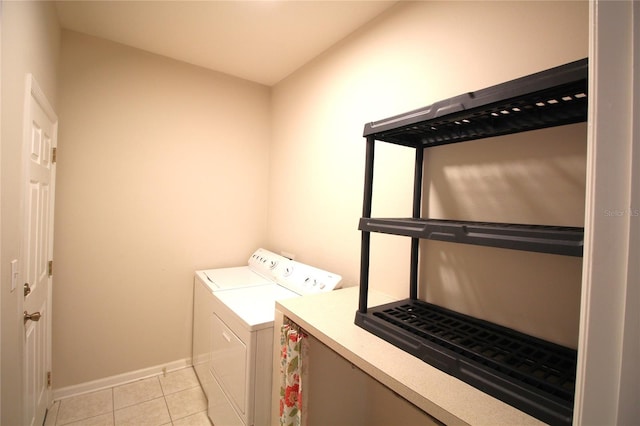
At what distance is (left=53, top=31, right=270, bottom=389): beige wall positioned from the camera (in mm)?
2059

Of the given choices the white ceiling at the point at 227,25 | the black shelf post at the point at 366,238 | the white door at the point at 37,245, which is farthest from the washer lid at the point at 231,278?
the white ceiling at the point at 227,25

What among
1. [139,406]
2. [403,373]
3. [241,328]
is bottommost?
[139,406]

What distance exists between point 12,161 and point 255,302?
1273 mm

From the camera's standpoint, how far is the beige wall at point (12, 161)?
3.35ft

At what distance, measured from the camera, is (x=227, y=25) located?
6.24 ft

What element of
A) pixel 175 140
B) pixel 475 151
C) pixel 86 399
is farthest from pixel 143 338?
pixel 475 151

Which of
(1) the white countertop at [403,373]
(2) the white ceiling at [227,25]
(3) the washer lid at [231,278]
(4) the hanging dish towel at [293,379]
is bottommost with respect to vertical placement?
(4) the hanging dish towel at [293,379]

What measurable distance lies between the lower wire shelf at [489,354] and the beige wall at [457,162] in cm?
10

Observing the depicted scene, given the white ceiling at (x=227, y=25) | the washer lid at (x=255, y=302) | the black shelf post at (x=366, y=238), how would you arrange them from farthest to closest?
the white ceiling at (x=227, y=25), the washer lid at (x=255, y=302), the black shelf post at (x=366, y=238)

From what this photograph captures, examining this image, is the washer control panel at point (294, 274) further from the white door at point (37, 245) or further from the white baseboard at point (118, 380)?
the white door at point (37, 245)

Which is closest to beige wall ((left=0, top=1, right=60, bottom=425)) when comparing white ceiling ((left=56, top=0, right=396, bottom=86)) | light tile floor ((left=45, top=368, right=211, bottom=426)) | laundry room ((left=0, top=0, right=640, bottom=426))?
laundry room ((left=0, top=0, right=640, bottom=426))

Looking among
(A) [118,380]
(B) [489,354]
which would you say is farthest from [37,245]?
(B) [489,354]

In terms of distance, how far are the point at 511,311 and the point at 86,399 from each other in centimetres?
281

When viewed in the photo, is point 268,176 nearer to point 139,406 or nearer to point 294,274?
point 294,274
